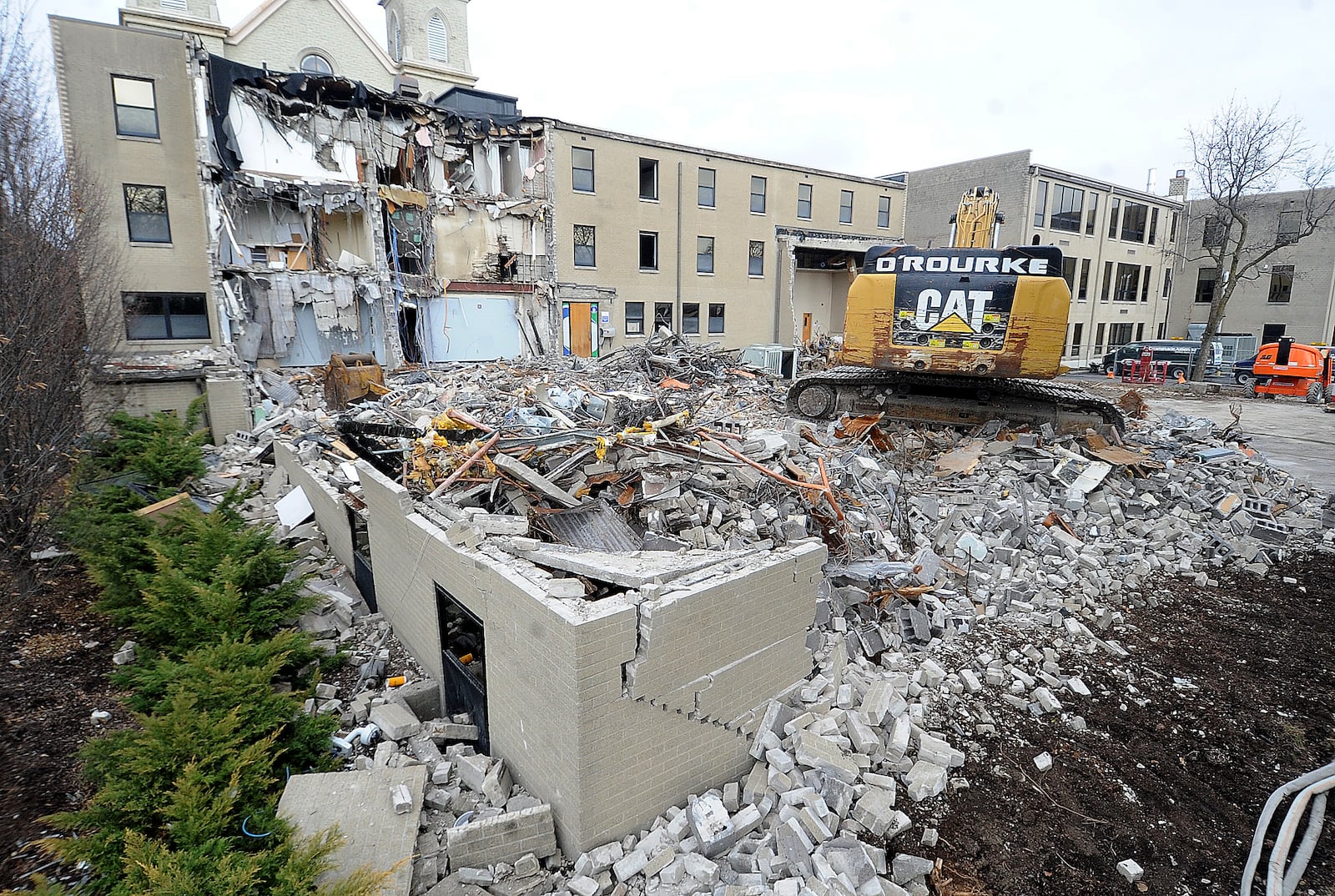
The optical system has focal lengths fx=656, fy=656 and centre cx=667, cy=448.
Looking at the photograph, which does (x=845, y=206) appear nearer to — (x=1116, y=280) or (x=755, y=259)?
(x=755, y=259)

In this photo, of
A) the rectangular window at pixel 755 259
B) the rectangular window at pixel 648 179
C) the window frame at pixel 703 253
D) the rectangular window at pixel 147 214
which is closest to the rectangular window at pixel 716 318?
the window frame at pixel 703 253

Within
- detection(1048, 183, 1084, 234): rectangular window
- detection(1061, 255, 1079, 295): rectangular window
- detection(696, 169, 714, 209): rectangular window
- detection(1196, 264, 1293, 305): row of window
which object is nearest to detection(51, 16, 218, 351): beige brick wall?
detection(696, 169, 714, 209): rectangular window

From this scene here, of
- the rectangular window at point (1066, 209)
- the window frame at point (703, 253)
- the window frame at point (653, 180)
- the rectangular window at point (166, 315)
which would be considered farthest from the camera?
the rectangular window at point (1066, 209)

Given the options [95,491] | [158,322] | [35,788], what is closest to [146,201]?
[158,322]

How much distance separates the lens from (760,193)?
30234mm

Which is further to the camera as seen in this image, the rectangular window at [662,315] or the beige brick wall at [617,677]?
the rectangular window at [662,315]

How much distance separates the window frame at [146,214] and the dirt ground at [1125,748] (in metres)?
16.1

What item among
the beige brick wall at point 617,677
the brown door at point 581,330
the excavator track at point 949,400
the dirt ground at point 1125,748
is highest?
the brown door at point 581,330

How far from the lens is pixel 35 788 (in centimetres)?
525

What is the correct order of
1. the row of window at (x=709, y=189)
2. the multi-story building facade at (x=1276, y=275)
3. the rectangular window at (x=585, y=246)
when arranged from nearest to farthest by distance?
the row of window at (x=709, y=189), the rectangular window at (x=585, y=246), the multi-story building facade at (x=1276, y=275)

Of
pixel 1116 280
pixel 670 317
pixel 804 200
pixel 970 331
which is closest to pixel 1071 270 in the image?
pixel 1116 280

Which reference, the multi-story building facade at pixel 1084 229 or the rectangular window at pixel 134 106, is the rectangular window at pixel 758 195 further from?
the rectangular window at pixel 134 106

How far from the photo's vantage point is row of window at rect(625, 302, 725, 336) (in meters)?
27.8

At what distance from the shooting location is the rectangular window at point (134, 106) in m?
19.0
